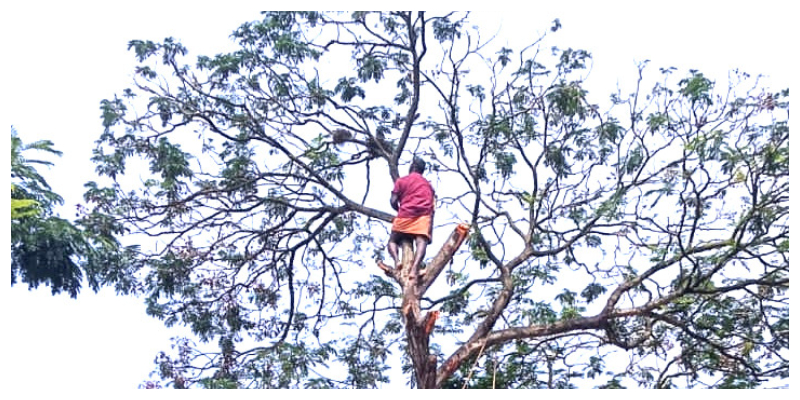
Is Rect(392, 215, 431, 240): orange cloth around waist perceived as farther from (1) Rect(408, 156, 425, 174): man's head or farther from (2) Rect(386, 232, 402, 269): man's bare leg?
(1) Rect(408, 156, 425, 174): man's head

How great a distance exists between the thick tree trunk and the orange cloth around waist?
0.38 ft

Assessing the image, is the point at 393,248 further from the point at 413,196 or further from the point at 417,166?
the point at 417,166

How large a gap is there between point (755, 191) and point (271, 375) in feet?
13.5

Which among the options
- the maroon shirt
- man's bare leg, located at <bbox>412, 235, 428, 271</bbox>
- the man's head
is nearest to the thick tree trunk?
man's bare leg, located at <bbox>412, 235, 428, 271</bbox>

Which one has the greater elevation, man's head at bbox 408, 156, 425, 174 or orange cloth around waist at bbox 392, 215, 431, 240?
man's head at bbox 408, 156, 425, 174

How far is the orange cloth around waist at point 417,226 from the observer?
7.62 metres

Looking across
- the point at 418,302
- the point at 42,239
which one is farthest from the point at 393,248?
the point at 42,239

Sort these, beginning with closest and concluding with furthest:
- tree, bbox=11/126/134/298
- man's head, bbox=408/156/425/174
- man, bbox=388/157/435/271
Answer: tree, bbox=11/126/134/298
man, bbox=388/157/435/271
man's head, bbox=408/156/425/174

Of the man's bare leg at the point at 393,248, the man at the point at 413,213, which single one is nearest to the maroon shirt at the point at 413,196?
the man at the point at 413,213

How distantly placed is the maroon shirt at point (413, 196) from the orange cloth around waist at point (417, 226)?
0.10ft

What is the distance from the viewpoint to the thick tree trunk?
7.11 meters

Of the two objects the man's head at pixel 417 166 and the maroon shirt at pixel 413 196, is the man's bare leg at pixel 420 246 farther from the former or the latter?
the man's head at pixel 417 166

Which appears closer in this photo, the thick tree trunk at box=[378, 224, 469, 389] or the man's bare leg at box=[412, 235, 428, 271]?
the thick tree trunk at box=[378, 224, 469, 389]

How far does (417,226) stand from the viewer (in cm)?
764
